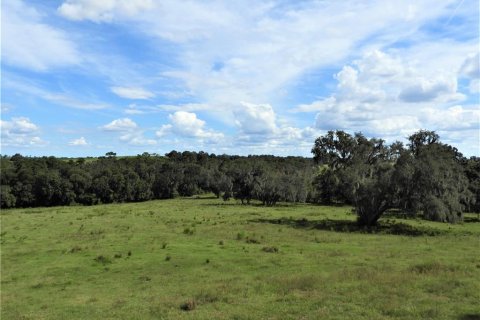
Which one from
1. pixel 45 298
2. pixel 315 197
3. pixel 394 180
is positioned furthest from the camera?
pixel 315 197

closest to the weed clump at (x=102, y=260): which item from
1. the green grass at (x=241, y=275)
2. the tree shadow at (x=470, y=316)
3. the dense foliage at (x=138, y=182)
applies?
the green grass at (x=241, y=275)

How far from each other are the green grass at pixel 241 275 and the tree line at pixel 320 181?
481 cm

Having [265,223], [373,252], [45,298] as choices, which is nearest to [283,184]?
[265,223]

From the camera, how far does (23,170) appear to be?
104750 millimetres

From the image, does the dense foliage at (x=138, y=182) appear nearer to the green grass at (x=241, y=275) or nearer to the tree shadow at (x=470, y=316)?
the green grass at (x=241, y=275)

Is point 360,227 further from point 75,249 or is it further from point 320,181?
point 320,181

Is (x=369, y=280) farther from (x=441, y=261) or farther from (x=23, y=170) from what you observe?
(x=23, y=170)

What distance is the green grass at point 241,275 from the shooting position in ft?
55.8

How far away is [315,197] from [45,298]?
277 feet

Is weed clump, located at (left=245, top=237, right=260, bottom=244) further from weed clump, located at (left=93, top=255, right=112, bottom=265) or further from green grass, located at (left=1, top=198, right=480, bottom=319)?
weed clump, located at (left=93, top=255, right=112, bottom=265)

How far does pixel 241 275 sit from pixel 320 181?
242 ft

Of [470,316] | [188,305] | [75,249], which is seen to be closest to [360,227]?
[75,249]

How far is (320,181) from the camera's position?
95.1 meters

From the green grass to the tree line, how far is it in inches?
189
